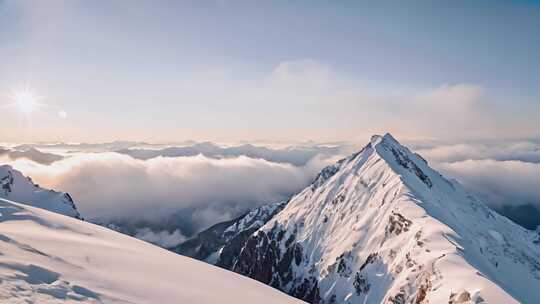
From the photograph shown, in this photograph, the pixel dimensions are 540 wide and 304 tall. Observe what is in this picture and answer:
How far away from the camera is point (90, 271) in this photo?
14.9 metres

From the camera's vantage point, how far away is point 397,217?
140 meters

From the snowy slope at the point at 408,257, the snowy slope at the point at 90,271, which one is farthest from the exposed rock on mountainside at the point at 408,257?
the snowy slope at the point at 90,271

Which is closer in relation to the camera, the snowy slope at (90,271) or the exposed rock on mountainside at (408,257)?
the snowy slope at (90,271)

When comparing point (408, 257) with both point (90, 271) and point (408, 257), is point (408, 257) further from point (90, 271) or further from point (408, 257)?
point (90, 271)

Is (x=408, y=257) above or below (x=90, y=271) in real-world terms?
above

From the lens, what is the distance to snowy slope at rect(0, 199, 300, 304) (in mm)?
11812

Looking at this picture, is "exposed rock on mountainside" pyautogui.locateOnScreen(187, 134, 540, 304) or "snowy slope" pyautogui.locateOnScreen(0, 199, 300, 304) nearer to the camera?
"snowy slope" pyautogui.locateOnScreen(0, 199, 300, 304)

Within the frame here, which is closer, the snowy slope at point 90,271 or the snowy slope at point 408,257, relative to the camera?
the snowy slope at point 90,271

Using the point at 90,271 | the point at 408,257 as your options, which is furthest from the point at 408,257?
the point at 90,271

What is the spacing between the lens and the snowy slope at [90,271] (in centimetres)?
1181

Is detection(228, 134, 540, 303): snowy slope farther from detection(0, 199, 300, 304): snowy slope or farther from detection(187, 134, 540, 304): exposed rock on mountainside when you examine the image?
detection(0, 199, 300, 304): snowy slope

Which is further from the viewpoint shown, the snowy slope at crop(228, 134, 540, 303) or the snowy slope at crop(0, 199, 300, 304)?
the snowy slope at crop(228, 134, 540, 303)

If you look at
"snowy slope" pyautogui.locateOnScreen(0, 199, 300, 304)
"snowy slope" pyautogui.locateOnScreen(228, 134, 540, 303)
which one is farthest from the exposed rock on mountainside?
"snowy slope" pyautogui.locateOnScreen(0, 199, 300, 304)

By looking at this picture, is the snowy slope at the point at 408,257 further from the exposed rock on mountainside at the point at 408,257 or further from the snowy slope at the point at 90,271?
the snowy slope at the point at 90,271
